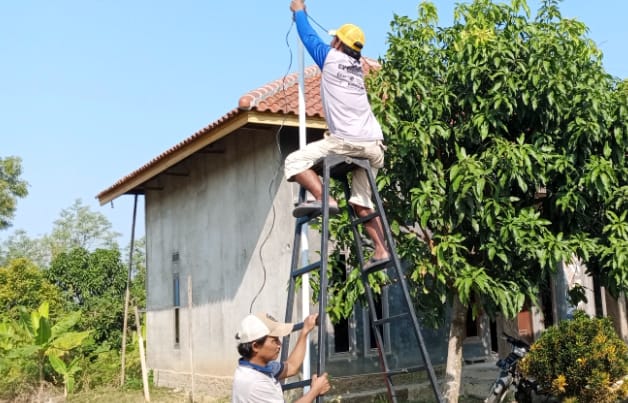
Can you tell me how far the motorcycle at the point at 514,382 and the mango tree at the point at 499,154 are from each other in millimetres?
1517

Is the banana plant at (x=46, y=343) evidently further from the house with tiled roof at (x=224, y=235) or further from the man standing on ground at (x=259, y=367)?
the man standing on ground at (x=259, y=367)

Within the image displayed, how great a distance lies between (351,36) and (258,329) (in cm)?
220

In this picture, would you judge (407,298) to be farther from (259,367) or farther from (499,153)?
(499,153)

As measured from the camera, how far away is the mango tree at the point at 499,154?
6.60 m

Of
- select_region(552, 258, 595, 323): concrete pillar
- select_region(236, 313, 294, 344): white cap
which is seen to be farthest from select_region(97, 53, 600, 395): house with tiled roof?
select_region(236, 313, 294, 344): white cap

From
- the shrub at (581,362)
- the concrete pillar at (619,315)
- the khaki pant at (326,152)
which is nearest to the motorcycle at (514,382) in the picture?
the shrub at (581,362)

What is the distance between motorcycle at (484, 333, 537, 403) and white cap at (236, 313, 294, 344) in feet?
17.2

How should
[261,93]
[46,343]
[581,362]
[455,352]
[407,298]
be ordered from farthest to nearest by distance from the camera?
[46,343] < [261,93] < [455,352] < [581,362] < [407,298]

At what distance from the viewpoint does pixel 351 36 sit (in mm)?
4770

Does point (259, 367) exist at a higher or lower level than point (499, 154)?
lower

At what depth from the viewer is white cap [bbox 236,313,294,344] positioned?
3734mm

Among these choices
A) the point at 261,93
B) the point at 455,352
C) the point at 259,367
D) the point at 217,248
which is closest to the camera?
the point at 259,367

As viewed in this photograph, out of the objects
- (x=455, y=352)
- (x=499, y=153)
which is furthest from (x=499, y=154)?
(x=455, y=352)

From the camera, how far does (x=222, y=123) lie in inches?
367
